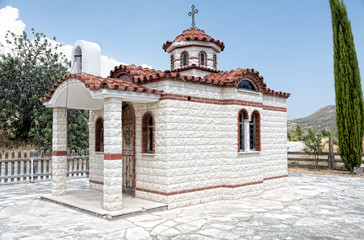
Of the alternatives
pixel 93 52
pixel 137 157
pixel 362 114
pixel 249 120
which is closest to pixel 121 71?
pixel 93 52

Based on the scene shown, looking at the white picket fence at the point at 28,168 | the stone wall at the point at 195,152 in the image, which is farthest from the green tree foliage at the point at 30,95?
the stone wall at the point at 195,152

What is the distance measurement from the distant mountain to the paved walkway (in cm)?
6152

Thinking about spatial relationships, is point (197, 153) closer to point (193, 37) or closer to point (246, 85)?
point (246, 85)

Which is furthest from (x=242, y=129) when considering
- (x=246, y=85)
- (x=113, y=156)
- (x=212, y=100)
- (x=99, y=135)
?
(x=99, y=135)

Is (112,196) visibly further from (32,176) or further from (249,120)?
(32,176)

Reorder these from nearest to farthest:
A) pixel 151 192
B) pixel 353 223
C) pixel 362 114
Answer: pixel 353 223 < pixel 151 192 < pixel 362 114

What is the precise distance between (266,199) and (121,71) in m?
6.39

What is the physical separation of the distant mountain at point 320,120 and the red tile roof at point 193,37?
5869cm

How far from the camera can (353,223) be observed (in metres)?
7.14

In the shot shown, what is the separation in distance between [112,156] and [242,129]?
4823 millimetres

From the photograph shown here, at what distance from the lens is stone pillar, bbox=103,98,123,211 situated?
785 cm

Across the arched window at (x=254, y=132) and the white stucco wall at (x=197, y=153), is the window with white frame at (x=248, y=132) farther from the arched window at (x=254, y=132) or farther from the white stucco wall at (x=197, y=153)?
the white stucco wall at (x=197, y=153)

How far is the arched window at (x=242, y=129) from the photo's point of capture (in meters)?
10.6

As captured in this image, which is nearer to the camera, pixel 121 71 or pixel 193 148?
pixel 193 148
